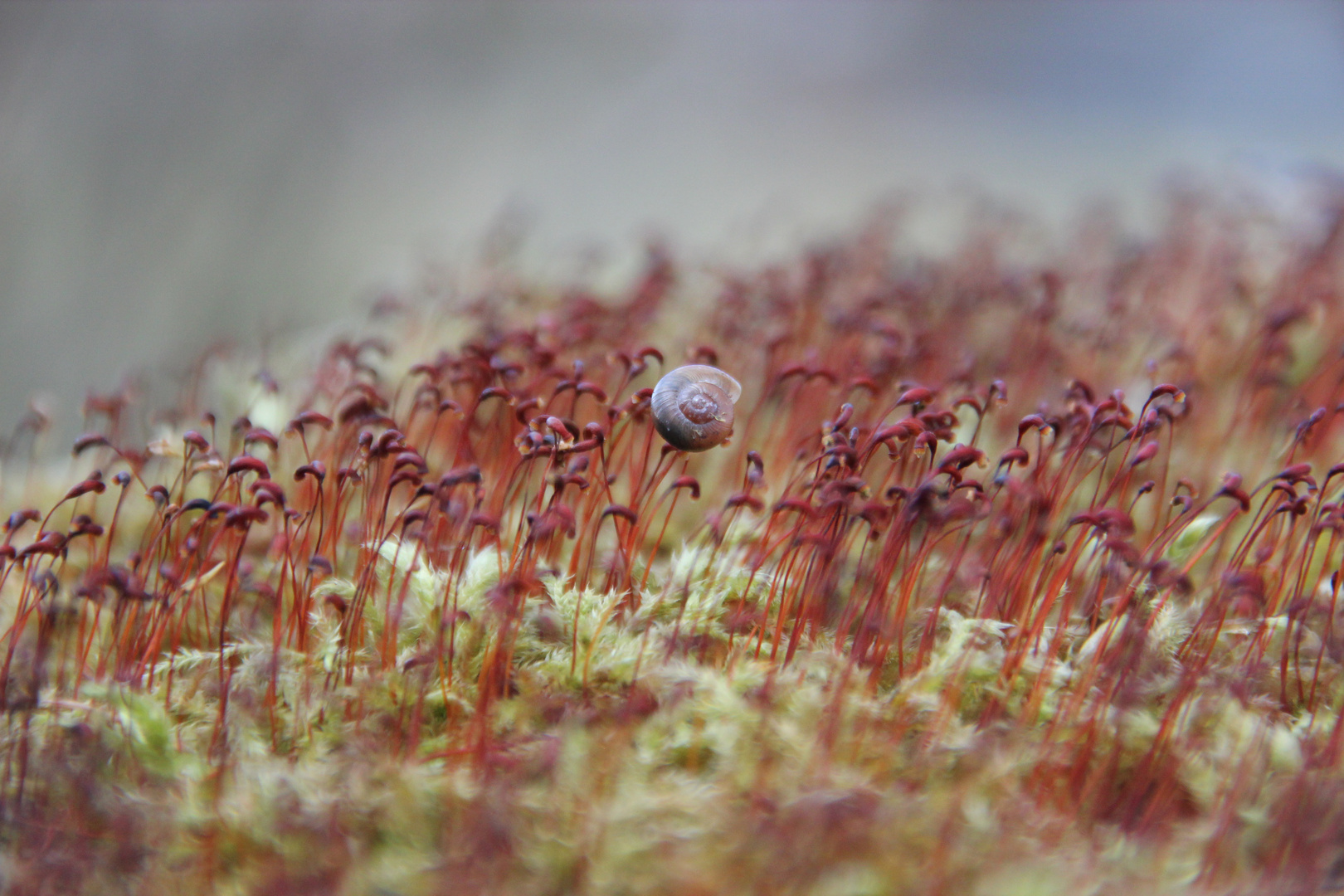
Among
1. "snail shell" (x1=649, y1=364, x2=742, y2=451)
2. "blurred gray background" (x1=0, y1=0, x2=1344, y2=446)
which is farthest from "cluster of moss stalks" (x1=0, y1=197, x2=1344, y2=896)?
"blurred gray background" (x1=0, y1=0, x2=1344, y2=446)

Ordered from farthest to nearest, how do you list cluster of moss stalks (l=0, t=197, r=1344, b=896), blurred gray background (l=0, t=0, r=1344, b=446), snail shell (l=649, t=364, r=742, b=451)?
blurred gray background (l=0, t=0, r=1344, b=446) → snail shell (l=649, t=364, r=742, b=451) → cluster of moss stalks (l=0, t=197, r=1344, b=896)

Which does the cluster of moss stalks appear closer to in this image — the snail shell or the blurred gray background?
the snail shell

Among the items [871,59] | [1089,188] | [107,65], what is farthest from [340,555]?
[871,59]

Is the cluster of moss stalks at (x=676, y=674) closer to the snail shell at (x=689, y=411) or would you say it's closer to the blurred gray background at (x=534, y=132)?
the snail shell at (x=689, y=411)

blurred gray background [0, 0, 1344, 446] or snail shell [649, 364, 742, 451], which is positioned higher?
blurred gray background [0, 0, 1344, 446]

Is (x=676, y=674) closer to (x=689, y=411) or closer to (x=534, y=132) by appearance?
(x=689, y=411)

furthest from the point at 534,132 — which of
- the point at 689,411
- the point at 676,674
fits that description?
the point at 676,674

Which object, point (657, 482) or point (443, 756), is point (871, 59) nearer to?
point (657, 482)
